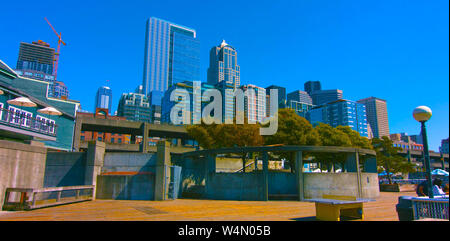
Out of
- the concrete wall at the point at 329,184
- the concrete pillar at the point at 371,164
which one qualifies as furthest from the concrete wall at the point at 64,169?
the concrete pillar at the point at 371,164

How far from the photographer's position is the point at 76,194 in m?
19.1

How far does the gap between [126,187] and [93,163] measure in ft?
10.7

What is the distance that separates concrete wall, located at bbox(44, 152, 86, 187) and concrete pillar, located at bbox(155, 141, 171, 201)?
248 inches

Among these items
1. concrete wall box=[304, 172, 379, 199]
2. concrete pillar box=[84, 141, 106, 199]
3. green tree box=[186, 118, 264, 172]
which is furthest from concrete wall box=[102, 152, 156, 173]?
green tree box=[186, 118, 264, 172]

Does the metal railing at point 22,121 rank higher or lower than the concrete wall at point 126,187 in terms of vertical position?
higher

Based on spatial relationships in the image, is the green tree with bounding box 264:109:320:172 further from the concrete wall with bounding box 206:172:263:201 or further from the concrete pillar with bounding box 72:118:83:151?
the concrete pillar with bounding box 72:118:83:151

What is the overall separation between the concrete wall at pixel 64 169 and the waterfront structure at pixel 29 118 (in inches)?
228

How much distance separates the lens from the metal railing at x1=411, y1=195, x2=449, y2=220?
9.13 metres

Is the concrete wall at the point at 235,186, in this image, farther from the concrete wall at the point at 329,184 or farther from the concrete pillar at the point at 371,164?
the concrete pillar at the point at 371,164

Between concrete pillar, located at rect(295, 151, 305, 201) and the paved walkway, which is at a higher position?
concrete pillar, located at rect(295, 151, 305, 201)

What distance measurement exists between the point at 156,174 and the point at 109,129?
172 ft

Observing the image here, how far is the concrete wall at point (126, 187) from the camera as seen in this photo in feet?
70.1
